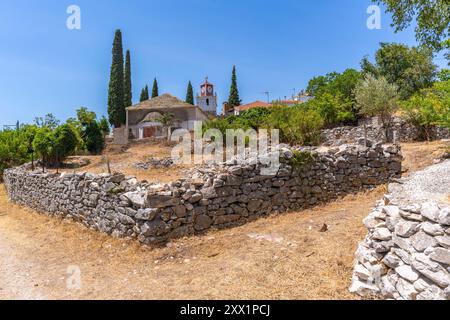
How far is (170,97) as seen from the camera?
1346 inches

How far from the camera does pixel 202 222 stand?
6.72 meters

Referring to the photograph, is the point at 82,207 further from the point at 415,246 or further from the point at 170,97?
the point at 170,97

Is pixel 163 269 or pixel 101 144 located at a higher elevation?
pixel 101 144

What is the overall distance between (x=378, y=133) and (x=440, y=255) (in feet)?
53.9

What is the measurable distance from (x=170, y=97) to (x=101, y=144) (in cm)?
1157

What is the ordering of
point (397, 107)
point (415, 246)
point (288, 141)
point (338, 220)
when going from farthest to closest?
point (397, 107), point (288, 141), point (338, 220), point (415, 246)

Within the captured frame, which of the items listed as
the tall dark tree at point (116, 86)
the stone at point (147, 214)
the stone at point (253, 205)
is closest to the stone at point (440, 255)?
the stone at point (253, 205)

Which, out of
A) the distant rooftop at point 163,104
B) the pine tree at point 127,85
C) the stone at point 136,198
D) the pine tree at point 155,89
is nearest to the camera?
the stone at point 136,198

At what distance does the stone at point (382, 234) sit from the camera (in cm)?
408

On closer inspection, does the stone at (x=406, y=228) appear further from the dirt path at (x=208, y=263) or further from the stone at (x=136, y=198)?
the stone at (x=136, y=198)

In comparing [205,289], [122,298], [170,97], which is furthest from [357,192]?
[170,97]

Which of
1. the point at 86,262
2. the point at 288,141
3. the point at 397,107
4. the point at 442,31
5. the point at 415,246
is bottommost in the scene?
the point at 86,262

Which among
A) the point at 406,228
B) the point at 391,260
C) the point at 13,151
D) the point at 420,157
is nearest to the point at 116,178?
the point at 391,260

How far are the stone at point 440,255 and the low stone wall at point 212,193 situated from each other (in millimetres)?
4312
